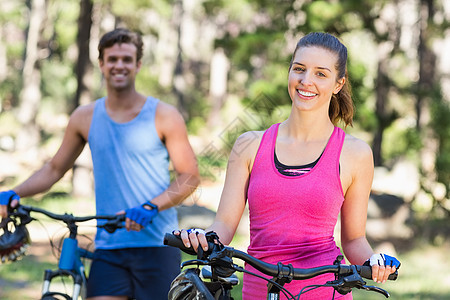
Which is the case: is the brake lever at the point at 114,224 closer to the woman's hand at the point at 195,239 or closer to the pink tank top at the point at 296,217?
the pink tank top at the point at 296,217

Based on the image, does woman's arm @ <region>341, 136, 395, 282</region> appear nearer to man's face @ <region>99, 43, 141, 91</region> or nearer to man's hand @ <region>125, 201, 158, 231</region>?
man's hand @ <region>125, 201, 158, 231</region>

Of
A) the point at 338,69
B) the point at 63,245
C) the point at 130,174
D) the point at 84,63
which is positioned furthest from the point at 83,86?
the point at 338,69

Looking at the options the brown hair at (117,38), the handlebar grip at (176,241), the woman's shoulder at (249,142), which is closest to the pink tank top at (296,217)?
the woman's shoulder at (249,142)

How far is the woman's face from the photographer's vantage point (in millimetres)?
2905

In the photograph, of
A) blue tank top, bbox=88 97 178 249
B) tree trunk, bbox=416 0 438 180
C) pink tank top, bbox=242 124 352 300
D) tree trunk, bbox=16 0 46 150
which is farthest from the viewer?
tree trunk, bbox=16 0 46 150

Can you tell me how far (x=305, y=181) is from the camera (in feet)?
9.40

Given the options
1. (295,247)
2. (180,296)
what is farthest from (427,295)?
Answer: (180,296)

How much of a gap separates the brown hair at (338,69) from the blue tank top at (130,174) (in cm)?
147

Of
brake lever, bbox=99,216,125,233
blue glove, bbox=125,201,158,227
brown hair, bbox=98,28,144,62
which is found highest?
brown hair, bbox=98,28,144,62

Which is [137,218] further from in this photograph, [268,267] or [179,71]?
[179,71]

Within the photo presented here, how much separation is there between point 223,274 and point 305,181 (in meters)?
0.73

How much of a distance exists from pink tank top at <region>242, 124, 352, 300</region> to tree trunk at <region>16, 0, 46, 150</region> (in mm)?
21793

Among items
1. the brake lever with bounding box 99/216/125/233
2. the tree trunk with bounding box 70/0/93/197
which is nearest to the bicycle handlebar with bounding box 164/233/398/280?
the brake lever with bounding box 99/216/125/233

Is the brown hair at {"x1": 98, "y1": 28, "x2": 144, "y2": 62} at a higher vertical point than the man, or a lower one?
higher
